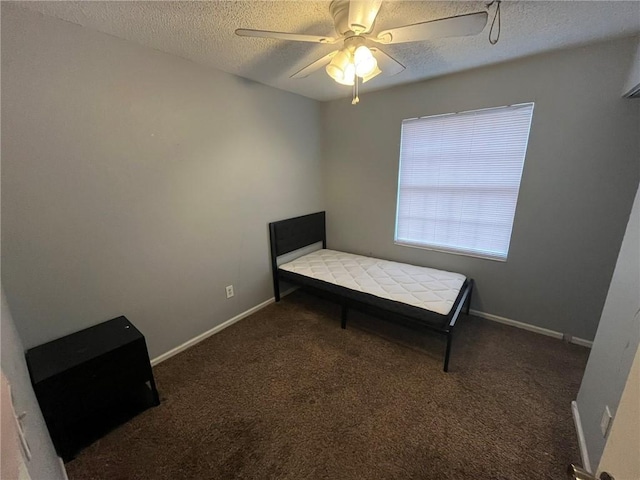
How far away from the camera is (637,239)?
4.04ft

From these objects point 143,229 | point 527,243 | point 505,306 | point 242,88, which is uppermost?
point 242,88

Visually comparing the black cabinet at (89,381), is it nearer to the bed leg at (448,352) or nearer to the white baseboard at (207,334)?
the white baseboard at (207,334)

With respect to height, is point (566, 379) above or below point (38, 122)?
below

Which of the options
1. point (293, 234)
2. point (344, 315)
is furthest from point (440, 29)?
point (293, 234)

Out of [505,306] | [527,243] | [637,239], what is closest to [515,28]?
[637,239]

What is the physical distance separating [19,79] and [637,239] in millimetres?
3190

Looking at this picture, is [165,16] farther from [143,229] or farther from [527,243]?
[527,243]

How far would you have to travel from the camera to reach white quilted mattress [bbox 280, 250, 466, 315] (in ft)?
7.27

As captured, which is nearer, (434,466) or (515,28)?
(434,466)

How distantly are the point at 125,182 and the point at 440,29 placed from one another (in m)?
2.09

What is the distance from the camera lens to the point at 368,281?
2.58 m

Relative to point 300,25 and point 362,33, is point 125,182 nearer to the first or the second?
point 300,25

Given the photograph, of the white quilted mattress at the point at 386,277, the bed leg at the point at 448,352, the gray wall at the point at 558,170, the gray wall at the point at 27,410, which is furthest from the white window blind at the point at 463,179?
the gray wall at the point at 27,410

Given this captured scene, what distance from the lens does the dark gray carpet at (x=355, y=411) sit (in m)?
1.41
